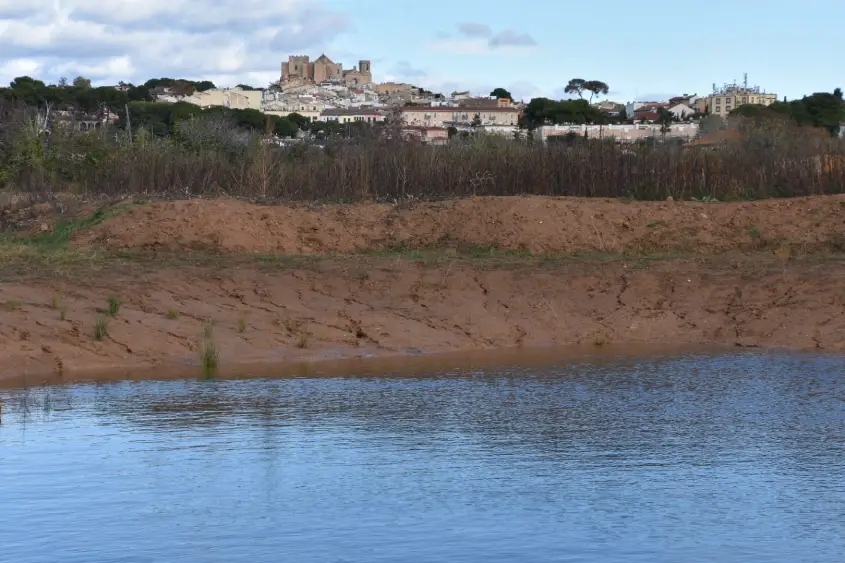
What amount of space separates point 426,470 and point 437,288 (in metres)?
8.47


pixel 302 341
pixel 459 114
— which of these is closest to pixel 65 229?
pixel 302 341

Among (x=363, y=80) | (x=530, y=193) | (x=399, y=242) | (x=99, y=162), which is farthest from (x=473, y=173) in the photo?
(x=363, y=80)

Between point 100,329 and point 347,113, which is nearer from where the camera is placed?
point 100,329

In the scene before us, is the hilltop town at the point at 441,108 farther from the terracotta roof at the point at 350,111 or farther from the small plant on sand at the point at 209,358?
the small plant on sand at the point at 209,358

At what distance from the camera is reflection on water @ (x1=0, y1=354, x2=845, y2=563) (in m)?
7.27

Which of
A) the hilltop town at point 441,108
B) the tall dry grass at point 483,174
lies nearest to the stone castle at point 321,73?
the hilltop town at point 441,108

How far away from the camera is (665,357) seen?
14742 millimetres

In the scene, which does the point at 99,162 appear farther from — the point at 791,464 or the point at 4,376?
the point at 791,464

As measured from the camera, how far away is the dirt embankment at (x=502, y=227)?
20.9m

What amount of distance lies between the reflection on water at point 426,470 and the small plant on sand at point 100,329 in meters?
1.65

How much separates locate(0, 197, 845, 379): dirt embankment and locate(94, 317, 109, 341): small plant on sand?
0.06 metres

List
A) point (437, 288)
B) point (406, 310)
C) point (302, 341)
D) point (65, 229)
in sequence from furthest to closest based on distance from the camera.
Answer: point (65, 229)
point (437, 288)
point (406, 310)
point (302, 341)

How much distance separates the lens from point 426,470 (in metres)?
8.95

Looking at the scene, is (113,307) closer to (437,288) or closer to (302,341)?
(302,341)
